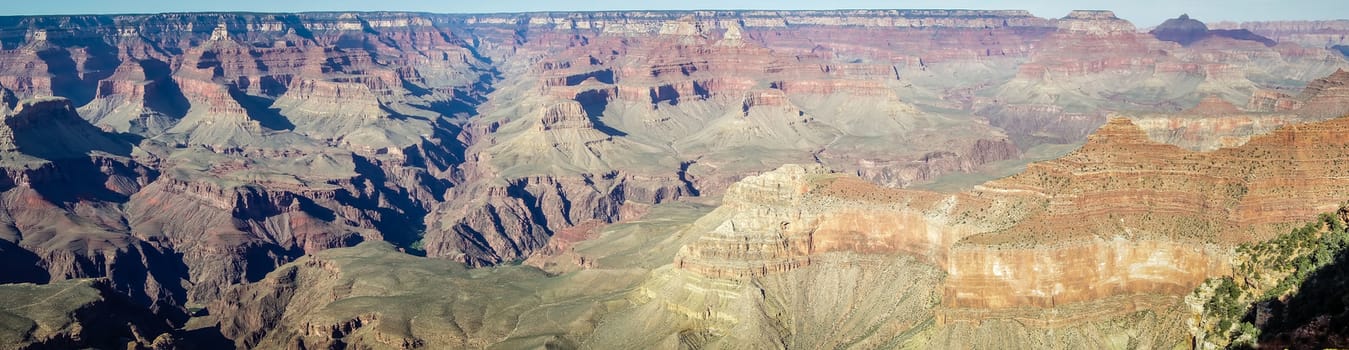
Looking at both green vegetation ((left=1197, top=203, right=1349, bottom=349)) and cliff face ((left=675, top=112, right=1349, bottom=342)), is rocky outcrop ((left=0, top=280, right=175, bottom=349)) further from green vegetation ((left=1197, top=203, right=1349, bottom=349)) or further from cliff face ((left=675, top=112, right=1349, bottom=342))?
green vegetation ((left=1197, top=203, right=1349, bottom=349))

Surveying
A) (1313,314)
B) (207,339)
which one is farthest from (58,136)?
(1313,314)

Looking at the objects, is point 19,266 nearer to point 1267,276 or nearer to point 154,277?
point 154,277

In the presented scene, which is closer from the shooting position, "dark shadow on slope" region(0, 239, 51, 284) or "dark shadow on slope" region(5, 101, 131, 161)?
"dark shadow on slope" region(0, 239, 51, 284)

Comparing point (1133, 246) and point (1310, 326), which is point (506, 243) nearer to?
point (1133, 246)

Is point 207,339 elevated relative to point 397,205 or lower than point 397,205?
elevated

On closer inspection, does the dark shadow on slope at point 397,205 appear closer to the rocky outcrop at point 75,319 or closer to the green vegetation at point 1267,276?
the rocky outcrop at point 75,319

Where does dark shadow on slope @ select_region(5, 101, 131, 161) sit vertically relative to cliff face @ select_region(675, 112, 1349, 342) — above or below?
below

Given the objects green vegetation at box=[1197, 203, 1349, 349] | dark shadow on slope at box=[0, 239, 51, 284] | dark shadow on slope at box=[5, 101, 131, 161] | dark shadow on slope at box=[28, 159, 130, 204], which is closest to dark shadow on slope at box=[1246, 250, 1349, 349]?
green vegetation at box=[1197, 203, 1349, 349]

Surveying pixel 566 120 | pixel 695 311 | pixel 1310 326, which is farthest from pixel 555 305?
pixel 566 120
